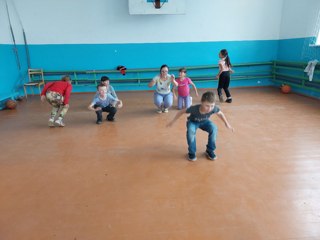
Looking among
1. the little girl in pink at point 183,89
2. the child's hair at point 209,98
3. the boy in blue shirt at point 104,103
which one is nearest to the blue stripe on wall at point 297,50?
the little girl in pink at point 183,89

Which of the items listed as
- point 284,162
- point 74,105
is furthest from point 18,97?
point 284,162

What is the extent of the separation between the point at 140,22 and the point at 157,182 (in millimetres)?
5712

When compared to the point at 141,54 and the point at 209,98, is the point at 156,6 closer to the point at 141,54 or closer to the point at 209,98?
the point at 141,54

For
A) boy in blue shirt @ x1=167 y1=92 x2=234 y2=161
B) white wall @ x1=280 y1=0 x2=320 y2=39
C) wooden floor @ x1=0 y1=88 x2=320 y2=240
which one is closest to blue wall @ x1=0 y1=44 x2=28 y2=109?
wooden floor @ x1=0 y1=88 x2=320 y2=240

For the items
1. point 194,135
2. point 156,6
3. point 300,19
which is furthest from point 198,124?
point 300,19

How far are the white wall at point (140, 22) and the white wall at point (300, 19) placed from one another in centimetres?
30

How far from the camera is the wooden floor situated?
1.86 meters

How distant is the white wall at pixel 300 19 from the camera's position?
578cm

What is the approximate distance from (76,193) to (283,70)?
689 centimetres

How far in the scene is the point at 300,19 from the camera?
632cm

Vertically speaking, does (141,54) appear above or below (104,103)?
above

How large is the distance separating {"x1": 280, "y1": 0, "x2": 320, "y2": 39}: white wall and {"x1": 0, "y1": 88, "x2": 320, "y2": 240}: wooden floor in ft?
9.46

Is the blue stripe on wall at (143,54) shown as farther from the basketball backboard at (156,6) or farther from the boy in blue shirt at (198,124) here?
the boy in blue shirt at (198,124)

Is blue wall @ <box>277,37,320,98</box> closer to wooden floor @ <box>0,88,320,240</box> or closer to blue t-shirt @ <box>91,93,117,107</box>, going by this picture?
wooden floor @ <box>0,88,320,240</box>
